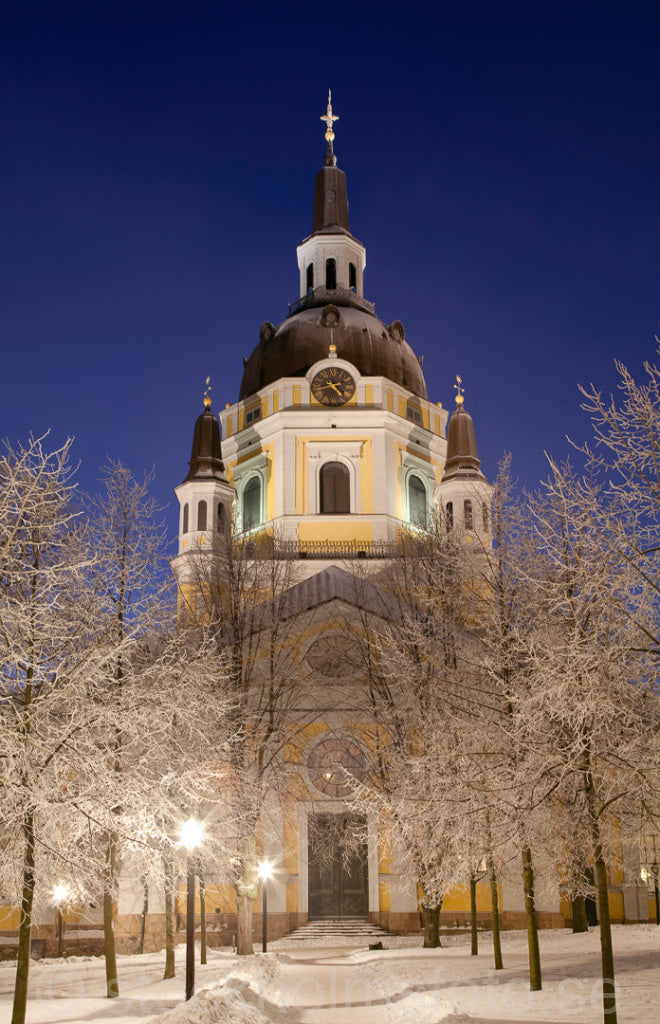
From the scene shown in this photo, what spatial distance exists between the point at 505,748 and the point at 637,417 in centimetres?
622

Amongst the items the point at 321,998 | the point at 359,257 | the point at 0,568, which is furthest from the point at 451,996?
the point at 359,257

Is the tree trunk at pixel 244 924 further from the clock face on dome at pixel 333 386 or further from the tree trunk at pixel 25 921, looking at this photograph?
the clock face on dome at pixel 333 386

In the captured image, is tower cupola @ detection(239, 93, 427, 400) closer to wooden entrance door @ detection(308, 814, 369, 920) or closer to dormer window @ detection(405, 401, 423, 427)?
dormer window @ detection(405, 401, 423, 427)

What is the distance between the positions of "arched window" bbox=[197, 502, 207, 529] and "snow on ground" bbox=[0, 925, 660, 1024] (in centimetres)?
2014

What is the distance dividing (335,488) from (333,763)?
1370 centimetres

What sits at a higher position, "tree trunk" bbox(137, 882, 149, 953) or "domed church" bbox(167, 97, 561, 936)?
"domed church" bbox(167, 97, 561, 936)

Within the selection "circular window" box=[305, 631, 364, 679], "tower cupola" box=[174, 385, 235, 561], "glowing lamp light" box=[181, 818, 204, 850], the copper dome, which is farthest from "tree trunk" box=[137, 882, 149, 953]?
the copper dome

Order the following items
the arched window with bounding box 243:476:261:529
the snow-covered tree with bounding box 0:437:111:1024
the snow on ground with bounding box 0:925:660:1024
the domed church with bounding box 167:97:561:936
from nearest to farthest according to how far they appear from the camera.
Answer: the snow-covered tree with bounding box 0:437:111:1024 → the snow on ground with bounding box 0:925:660:1024 → the domed church with bounding box 167:97:561:936 → the arched window with bounding box 243:476:261:529

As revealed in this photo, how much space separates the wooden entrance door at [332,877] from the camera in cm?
3073

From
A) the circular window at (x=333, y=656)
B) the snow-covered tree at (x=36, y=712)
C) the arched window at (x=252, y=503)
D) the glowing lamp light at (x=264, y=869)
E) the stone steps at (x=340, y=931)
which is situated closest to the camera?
the snow-covered tree at (x=36, y=712)

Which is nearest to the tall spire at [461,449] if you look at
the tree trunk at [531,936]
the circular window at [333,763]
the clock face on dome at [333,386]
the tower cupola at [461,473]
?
the tower cupola at [461,473]

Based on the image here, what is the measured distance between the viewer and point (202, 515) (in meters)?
41.6

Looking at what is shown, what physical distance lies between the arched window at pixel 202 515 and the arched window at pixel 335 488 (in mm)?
4753

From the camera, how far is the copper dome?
147ft
